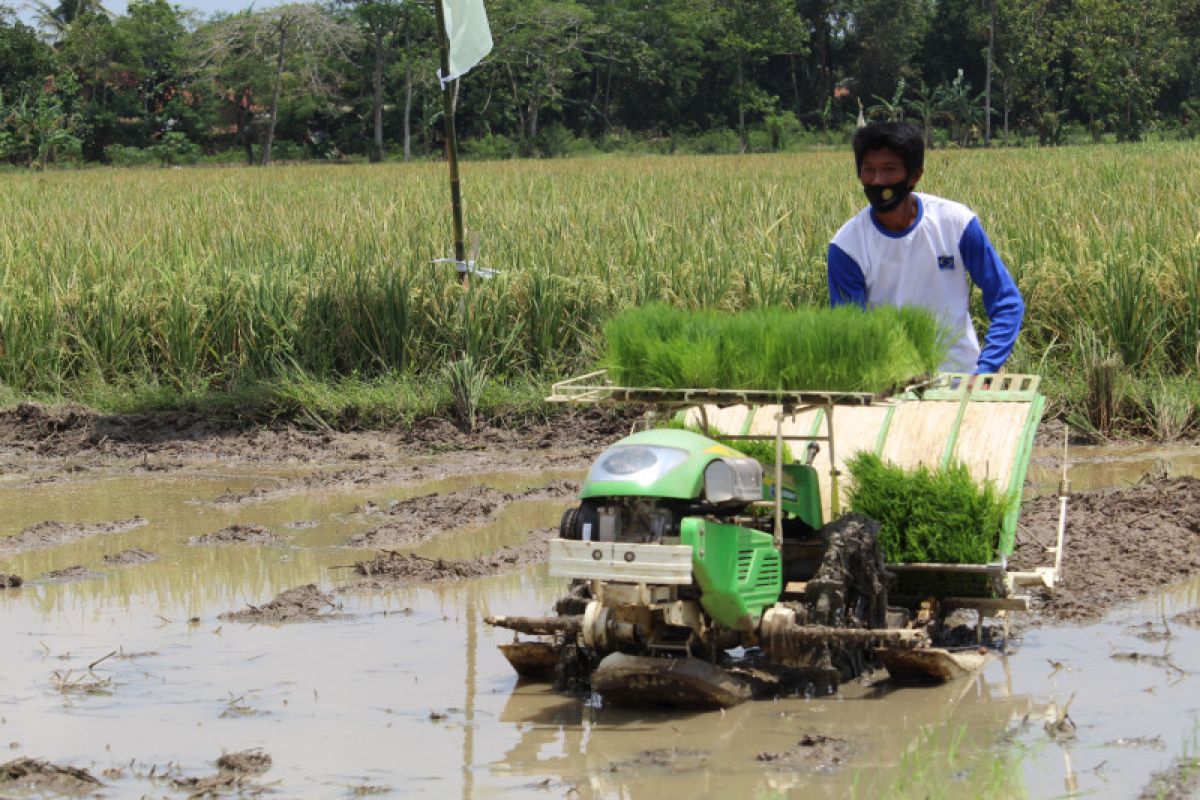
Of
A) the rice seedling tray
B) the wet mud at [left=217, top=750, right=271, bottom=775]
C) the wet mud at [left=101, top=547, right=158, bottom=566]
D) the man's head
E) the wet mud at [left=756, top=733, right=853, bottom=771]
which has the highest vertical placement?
the man's head

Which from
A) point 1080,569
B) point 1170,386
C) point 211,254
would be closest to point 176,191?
point 211,254

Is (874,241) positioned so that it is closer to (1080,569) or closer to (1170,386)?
(1080,569)

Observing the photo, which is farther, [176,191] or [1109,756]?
[176,191]

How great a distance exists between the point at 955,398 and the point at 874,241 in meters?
0.62

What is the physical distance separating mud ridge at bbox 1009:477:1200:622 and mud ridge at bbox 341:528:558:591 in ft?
6.53

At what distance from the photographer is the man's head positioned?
541 cm

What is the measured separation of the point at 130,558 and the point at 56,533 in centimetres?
70

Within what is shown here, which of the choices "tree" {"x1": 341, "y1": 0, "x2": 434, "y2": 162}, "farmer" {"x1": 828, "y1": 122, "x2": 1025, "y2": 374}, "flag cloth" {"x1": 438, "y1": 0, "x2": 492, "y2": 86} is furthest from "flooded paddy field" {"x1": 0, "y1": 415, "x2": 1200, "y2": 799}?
"tree" {"x1": 341, "y1": 0, "x2": 434, "y2": 162}

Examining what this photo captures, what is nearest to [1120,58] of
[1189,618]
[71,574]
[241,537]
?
[241,537]

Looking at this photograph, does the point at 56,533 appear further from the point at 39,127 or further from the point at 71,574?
the point at 39,127

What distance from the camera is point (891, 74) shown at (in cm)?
6531

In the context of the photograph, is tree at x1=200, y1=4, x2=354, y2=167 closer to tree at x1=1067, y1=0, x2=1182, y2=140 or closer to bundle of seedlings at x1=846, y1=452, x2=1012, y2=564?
tree at x1=1067, y1=0, x2=1182, y2=140

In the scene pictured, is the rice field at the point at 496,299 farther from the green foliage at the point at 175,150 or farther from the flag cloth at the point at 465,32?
the green foliage at the point at 175,150

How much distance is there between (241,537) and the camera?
731cm
